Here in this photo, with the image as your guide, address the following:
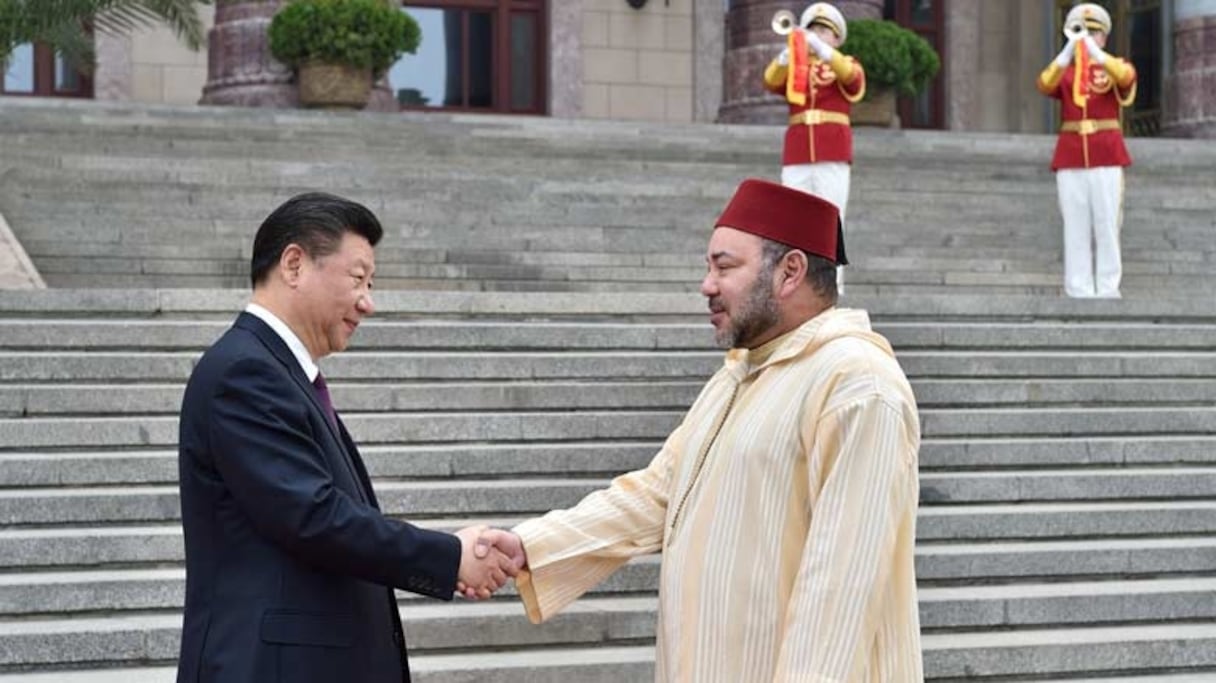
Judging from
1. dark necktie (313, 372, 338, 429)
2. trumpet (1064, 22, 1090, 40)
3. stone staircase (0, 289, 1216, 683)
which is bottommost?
stone staircase (0, 289, 1216, 683)

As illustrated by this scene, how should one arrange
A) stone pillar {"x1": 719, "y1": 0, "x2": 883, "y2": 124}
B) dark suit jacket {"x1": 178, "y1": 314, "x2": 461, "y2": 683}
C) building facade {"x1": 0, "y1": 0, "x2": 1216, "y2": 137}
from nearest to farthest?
dark suit jacket {"x1": 178, "y1": 314, "x2": 461, "y2": 683} → stone pillar {"x1": 719, "y1": 0, "x2": 883, "y2": 124} → building facade {"x1": 0, "y1": 0, "x2": 1216, "y2": 137}

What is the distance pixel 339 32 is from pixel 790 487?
14161 mm

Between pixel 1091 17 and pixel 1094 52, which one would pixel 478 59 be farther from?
pixel 1094 52

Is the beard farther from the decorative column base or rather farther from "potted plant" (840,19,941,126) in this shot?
the decorative column base

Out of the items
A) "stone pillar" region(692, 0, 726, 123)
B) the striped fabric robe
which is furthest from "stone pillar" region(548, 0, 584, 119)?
the striped fabric robe

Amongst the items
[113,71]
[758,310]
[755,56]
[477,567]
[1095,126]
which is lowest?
[477,567]

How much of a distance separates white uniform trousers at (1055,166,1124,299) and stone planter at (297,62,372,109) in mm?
7189

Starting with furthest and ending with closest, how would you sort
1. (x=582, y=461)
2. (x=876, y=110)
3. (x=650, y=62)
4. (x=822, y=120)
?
(x=650, y=62) < (x=876, y=110) < (x=822, y=120) < (x=582, y=461)

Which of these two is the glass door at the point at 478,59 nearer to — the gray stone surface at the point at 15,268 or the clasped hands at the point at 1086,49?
the clasped hands at the point at 1086,49

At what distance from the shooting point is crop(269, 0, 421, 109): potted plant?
1753cm

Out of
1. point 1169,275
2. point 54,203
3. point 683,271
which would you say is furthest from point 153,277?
point 1169,275

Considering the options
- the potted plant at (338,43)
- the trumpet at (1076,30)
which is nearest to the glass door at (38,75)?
the potted plant at (338,43)

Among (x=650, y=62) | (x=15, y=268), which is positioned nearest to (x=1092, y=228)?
(x=15, y=268)

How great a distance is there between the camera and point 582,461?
326 inches
